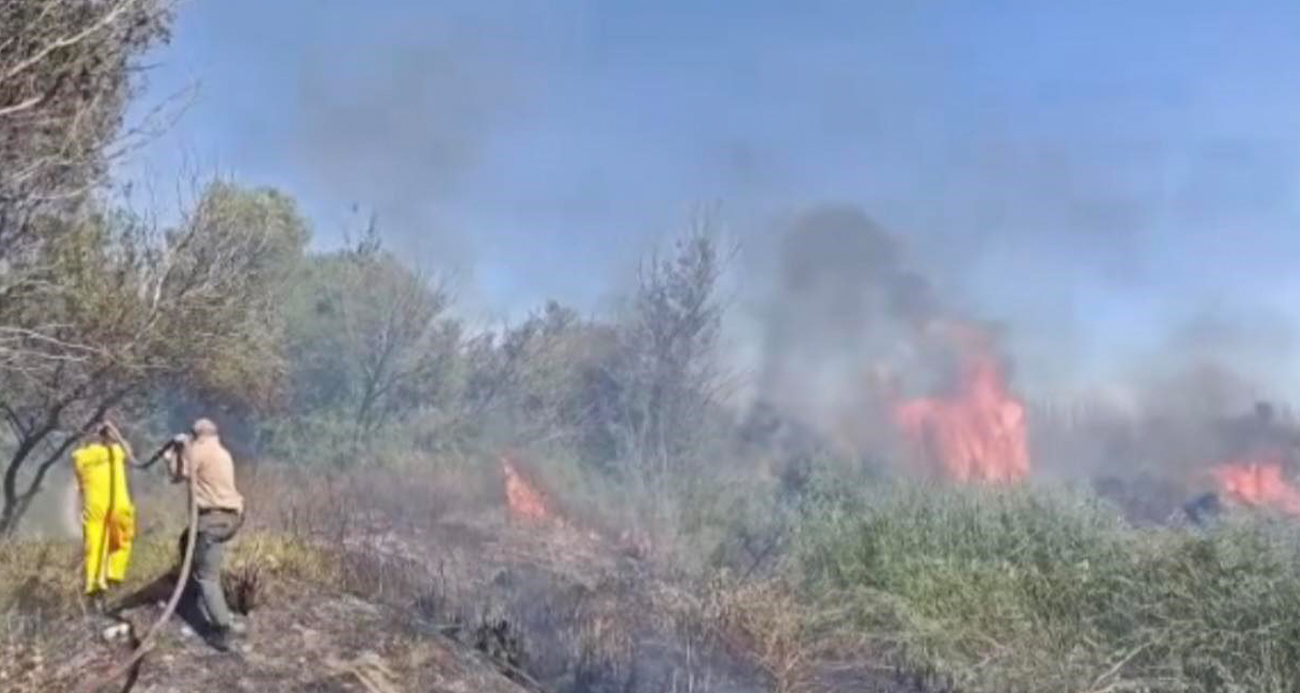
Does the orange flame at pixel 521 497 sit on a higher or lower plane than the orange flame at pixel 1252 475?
lower

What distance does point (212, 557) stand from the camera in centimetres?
1259

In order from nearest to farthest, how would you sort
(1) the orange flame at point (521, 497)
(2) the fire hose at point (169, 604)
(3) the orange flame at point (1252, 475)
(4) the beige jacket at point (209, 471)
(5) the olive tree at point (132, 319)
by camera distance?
(2) the fire hose at point (169, 604) < (4) the beige jacket at point (209, 471) < (5) the olive tree at point (132, 319) < (1) the orange flame at point (521, 497) < (3) the orange flame at point (1252, 475)

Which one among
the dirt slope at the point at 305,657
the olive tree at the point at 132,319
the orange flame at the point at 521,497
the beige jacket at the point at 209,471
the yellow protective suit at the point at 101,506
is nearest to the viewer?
the beige jacket at the point at 209,471

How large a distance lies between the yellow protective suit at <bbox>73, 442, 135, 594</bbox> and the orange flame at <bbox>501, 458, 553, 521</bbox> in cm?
2317

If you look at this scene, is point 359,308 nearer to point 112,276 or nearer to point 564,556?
point 564,556

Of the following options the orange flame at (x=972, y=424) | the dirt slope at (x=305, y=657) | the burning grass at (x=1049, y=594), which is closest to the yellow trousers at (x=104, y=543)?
the dirt slope at (x=305, y=657)

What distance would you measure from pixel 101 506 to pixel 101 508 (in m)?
0.03

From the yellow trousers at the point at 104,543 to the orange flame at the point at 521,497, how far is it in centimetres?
2293

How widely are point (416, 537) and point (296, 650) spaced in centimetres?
1518

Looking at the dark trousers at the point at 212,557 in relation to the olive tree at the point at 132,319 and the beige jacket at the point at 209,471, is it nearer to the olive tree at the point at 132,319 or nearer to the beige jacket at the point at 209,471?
the beige jacket at the point at 209,471

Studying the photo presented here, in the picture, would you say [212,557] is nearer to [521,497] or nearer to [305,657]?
[305,657]

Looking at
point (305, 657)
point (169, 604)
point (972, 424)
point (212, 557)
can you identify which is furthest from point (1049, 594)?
point (972, 424)

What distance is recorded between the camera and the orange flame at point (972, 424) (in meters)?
55.1

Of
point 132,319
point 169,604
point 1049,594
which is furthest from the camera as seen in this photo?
point 132,319
